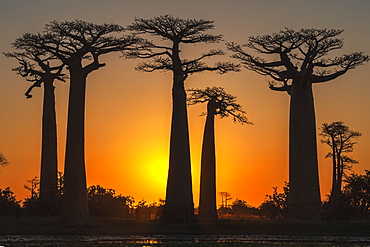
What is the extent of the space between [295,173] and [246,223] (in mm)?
6985

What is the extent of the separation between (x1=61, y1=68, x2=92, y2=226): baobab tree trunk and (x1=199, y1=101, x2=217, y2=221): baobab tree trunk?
16194 millimetres

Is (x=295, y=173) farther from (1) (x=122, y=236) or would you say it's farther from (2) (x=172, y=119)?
(1) (x=122, y=236)

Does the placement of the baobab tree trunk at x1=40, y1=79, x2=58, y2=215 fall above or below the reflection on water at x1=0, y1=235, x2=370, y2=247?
above

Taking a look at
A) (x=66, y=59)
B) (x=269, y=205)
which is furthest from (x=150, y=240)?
(x=269, y=205)

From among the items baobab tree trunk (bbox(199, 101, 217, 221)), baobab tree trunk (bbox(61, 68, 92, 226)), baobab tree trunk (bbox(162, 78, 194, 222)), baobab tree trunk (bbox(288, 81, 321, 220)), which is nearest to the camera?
baobab tree trunk (bbox(61, 68, 92, 226))

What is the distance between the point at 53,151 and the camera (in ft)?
156

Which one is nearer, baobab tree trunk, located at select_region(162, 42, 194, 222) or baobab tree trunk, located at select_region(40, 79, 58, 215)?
baobab tree trunk, located at select_region(162, 42, 194, 222)

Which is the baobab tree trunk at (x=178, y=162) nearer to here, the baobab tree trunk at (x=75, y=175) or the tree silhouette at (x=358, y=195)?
the baobab tree trunk at (x=75, y=175)

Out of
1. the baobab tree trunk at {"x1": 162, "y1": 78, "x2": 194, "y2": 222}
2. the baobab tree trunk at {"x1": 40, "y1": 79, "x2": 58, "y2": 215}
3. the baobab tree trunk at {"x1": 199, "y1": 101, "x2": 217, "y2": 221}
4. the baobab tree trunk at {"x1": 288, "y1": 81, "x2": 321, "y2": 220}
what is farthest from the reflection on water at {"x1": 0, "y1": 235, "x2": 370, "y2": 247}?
the baobab tree trunk at {"x1": 199, "y1": 101, "x2": 217, "y2": 221}

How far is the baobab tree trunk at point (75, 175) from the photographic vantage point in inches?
1379

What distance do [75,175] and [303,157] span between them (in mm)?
12723

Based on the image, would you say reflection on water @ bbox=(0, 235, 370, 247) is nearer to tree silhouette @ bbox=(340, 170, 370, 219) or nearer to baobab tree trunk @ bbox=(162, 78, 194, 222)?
baobab tree trunk @ bbox=(162, 78, 194, 222)

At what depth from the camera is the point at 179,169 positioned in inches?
1606

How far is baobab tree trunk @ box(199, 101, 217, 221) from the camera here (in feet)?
166
